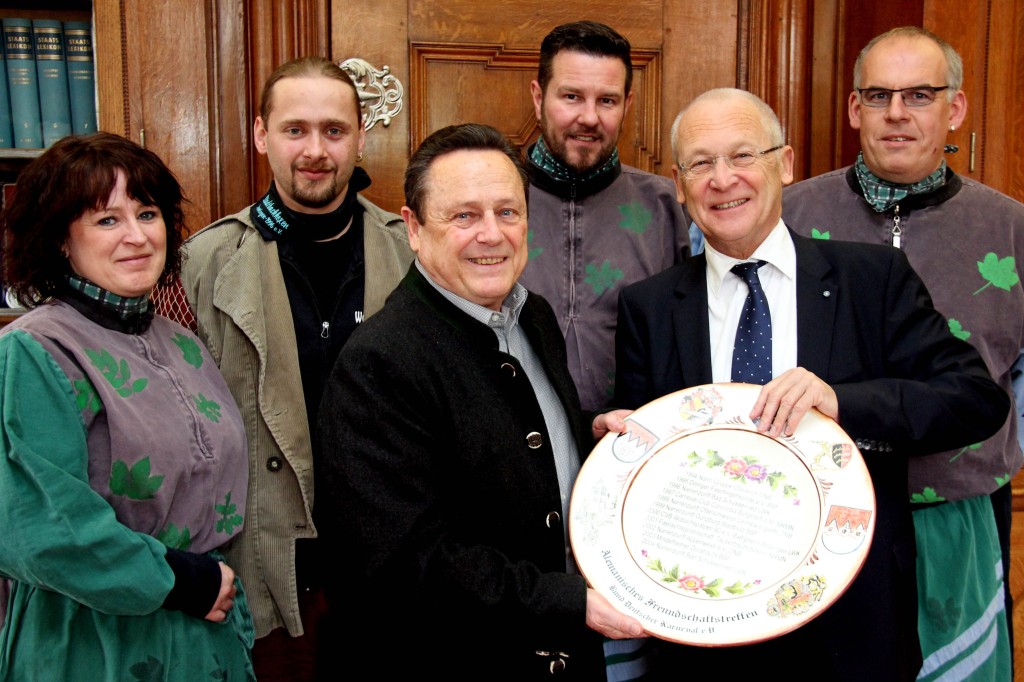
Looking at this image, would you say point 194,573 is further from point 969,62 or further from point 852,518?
point 969,62

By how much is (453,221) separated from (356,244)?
0.60m

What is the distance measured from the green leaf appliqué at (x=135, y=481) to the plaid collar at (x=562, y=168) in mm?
1082

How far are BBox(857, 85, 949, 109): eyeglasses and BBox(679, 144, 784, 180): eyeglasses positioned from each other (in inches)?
19.2

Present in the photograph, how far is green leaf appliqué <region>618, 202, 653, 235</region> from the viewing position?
7.06ft

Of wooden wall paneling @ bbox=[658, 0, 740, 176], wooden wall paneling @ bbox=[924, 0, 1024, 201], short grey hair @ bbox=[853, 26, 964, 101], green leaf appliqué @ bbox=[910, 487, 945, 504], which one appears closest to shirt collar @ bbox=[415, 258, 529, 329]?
green leaf appliqué @ bbox=[910, 487, 945, 504]

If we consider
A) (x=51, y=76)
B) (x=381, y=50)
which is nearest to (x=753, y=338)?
(x=381, y=50)

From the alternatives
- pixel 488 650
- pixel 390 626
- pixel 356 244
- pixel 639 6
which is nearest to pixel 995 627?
pixel 488 650

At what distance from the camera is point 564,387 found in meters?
1.61

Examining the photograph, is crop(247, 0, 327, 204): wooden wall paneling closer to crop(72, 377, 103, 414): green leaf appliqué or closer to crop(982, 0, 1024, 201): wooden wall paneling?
crop(72, 377, 103, 414): green leaf appliqué

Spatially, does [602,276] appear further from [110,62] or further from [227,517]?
[110,62]

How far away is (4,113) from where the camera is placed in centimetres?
238

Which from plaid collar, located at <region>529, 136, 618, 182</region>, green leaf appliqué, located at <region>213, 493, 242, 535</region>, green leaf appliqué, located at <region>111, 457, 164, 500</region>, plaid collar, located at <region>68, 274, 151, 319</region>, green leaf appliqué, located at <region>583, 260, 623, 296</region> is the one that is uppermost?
plaid collar, located at <region>529, 136, 618, 182</region>

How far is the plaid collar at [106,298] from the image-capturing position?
158 cm

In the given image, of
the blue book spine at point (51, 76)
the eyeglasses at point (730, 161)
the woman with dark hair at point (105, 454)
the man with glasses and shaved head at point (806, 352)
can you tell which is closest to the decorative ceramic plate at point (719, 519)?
the man with glasses and shaved head at point (806, 352)
